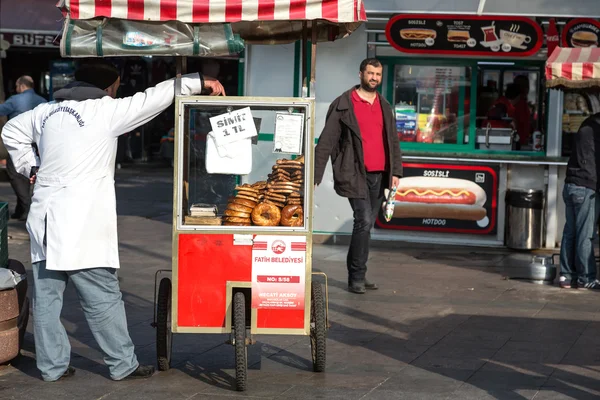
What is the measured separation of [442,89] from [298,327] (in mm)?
6529

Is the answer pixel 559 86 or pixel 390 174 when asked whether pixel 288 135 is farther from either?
pixel 559 86

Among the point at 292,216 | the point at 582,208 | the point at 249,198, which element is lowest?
the point at 582,208

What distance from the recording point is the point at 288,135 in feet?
20.2

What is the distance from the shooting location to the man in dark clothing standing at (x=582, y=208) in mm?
9266

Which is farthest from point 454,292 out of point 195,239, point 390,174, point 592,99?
point 195,239

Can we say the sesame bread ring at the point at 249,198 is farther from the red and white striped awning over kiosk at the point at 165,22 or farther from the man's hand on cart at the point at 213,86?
the red and white striped awning over kiosk at the point at 165,22

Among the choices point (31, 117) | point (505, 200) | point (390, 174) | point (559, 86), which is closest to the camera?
point (31, 117)

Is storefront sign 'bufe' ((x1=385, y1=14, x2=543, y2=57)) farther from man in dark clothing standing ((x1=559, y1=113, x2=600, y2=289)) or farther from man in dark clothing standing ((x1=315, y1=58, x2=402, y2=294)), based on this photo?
man in dark clothing standing ((x1=315, y1=58, x2=402, y2=294))

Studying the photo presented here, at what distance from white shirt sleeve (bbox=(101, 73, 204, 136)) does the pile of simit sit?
2.53 ft

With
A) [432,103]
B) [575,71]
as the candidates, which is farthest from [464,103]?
[575,71]

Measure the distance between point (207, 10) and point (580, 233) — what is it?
4965 mm

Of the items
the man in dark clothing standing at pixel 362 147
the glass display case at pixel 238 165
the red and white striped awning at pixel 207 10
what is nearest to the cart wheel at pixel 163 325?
the glass display case at pixel 238 165

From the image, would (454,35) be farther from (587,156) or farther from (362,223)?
(362,223)

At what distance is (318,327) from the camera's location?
20.3 feet
